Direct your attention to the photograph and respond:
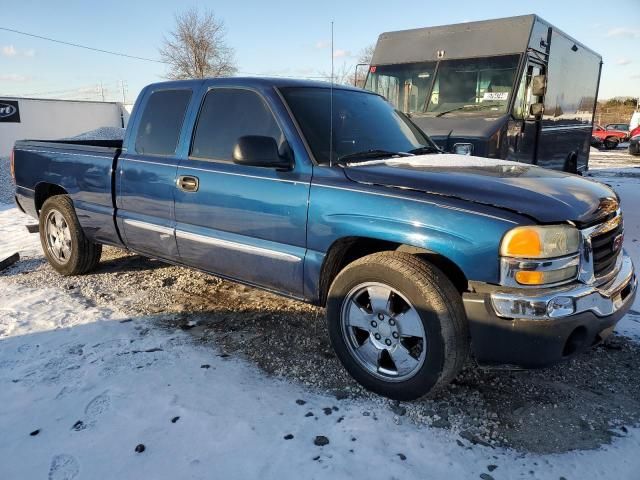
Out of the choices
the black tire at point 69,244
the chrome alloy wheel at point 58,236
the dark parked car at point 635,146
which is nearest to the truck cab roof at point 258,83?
the black tire at point 69,244

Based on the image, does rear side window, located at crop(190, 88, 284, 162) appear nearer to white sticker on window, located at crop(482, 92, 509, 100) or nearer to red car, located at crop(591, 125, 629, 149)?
white sticker on window, located at crop(482, 92, 509, 100)

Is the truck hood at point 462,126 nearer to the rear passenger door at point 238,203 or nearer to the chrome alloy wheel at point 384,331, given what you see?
the rear passenger door at point 238,203

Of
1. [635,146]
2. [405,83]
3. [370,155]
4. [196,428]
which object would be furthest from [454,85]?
[635,146]

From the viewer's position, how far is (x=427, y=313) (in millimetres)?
2617

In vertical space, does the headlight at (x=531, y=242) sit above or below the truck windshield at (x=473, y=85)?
below

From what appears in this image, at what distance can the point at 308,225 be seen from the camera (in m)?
3.04

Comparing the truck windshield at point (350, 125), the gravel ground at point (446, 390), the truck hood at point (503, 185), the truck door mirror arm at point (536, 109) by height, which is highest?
the truck door mirror arm at point (536, 109)

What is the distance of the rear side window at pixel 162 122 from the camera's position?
394cm

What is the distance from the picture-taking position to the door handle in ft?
11.9

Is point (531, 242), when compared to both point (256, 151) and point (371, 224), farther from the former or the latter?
point (256, 151)

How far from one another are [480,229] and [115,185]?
10.5ft

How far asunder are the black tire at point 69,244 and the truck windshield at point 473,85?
491 cm

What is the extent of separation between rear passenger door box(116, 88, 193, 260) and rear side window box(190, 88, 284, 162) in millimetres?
240

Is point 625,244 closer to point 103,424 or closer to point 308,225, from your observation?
point 308,225
